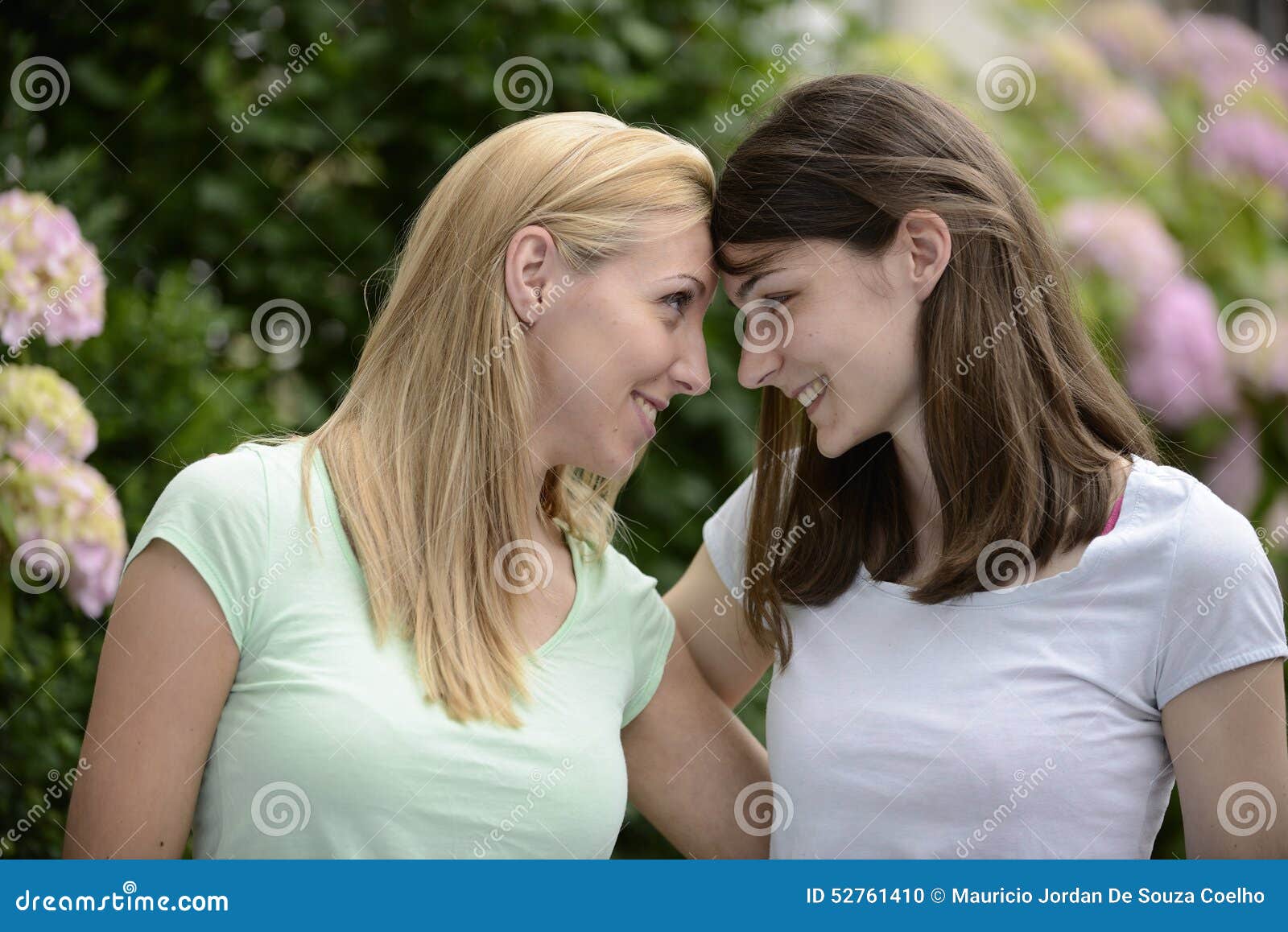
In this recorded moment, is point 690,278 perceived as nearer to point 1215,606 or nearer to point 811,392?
point 811,392

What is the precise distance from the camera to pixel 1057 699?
2.00 meters

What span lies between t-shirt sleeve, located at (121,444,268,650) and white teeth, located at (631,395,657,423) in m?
0.62

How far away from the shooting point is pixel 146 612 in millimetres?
1865

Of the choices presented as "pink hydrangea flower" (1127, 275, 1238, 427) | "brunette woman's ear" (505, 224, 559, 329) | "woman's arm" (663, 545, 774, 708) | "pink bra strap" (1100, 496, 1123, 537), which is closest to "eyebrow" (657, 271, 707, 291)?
"brunette woman's ear" (505, 224, 559, 329)

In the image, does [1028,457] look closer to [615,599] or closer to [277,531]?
[615,599]

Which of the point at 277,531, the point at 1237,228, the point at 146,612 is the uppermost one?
the point at 1237,228

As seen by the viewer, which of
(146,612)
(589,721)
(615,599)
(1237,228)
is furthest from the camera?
(1237,228)

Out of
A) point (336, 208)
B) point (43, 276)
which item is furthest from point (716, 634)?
point (336, 208)

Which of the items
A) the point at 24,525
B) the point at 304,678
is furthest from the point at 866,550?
the point at 24,525

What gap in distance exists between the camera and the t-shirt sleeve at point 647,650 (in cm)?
230

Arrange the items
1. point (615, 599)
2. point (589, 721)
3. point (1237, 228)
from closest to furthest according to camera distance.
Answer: point (589, 721) < point (615, 599) < point (1237, 228)

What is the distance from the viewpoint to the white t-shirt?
1953 millimetres

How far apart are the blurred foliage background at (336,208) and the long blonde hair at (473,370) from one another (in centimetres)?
83

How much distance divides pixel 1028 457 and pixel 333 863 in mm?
1201
